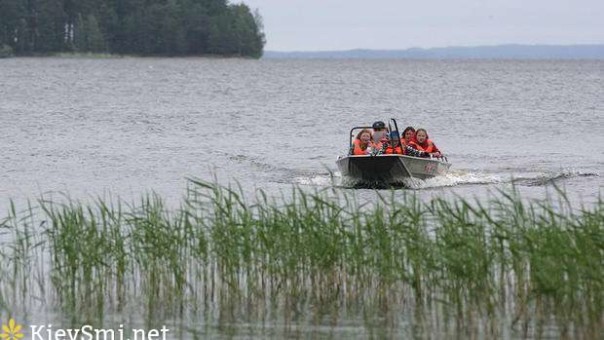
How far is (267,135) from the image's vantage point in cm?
4747

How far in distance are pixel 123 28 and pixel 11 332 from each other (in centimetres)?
17716

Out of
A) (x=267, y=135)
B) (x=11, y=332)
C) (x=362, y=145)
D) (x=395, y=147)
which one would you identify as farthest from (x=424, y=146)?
(x=267, y=135)

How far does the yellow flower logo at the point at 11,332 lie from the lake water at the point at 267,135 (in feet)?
7.87

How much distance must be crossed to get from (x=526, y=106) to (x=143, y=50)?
A: 122252 millimetres

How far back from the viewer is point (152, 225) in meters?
14.5

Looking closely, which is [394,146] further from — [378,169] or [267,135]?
[267,135]

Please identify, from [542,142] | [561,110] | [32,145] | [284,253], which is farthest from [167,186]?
[561,110]

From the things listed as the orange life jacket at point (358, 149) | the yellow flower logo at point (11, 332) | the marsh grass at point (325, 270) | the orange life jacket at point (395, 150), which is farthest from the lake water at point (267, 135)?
the yellow flower logo at point (11, 332)

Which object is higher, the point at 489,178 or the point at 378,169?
the point at 378,169

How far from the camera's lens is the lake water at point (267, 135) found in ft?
99.3

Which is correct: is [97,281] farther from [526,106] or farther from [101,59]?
[101,59]

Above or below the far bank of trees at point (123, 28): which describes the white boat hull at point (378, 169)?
above

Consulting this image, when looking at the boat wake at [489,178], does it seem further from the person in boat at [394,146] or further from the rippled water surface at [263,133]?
the person in boat at [394,146]

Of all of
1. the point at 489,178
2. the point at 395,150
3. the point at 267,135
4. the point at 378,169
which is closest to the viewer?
the point at 378,169
